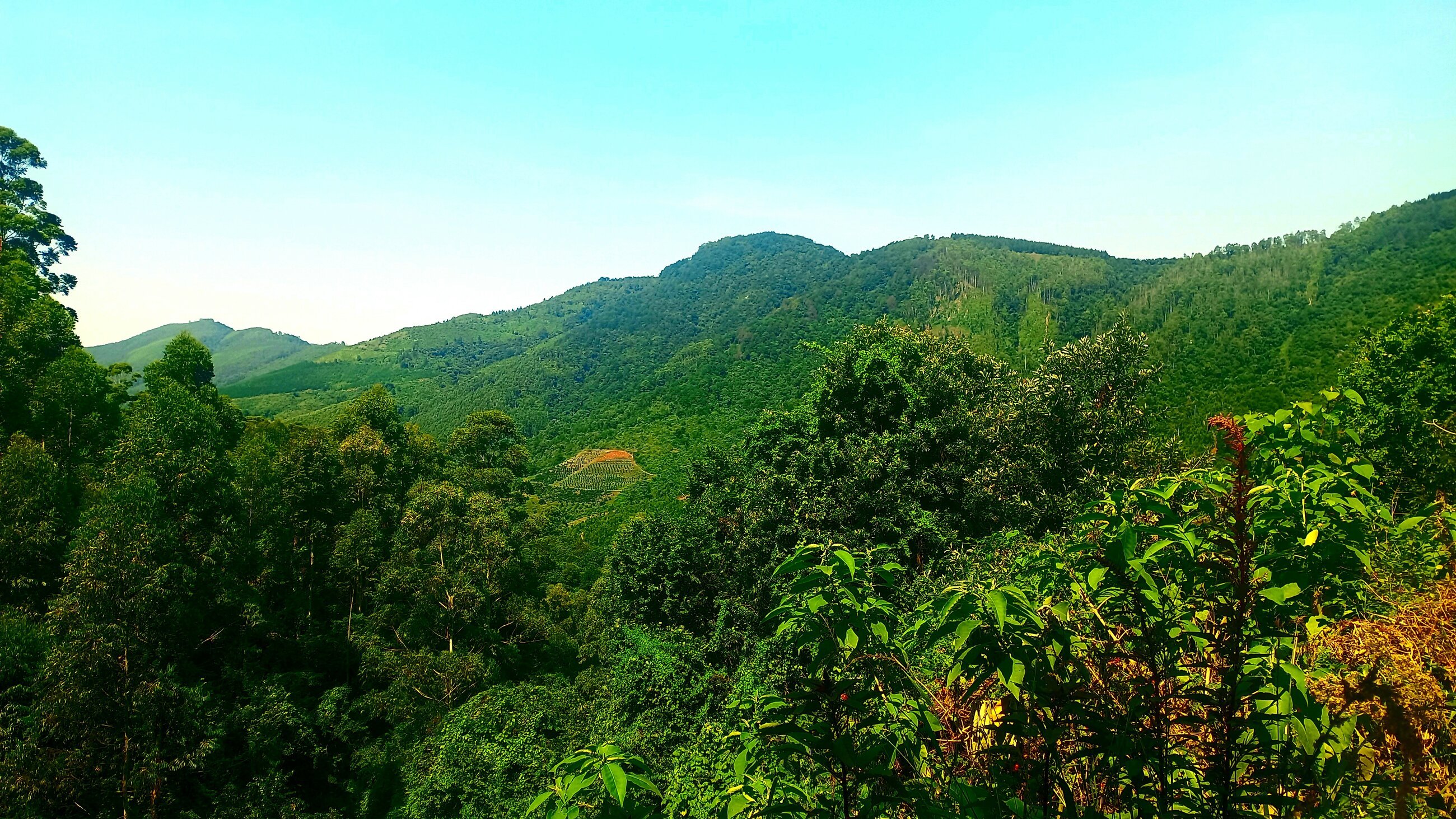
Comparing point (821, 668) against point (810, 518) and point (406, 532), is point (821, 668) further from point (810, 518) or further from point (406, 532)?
point (406, 532)

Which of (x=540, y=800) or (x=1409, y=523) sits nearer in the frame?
(x=540, y=800)

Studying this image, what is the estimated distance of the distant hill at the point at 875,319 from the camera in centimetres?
5825

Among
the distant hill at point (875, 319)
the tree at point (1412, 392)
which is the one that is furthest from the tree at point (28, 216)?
the tree at point (1412, 392)

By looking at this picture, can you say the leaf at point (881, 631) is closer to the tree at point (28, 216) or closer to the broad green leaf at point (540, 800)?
the broad green leaf at point (540, 800)

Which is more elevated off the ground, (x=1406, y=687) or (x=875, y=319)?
(x=875, y=319)

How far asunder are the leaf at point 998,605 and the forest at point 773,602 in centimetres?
4

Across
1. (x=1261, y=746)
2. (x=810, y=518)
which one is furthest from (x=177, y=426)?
(x=1261, y=746)

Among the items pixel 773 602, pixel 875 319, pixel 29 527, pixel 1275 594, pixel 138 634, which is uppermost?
pixel 875 319

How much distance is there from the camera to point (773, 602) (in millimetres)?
12562

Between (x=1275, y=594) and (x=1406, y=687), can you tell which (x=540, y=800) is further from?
(x=1406, y=687)

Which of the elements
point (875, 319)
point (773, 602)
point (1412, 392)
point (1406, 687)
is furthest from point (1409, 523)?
point (875, 319)

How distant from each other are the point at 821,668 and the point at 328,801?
19132mm

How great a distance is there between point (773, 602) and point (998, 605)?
11.7 metres

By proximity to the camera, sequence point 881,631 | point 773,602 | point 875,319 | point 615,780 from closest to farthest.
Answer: point 615,780, point 881,631, point 773,602, point 875,319
